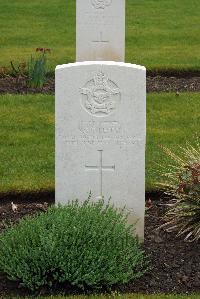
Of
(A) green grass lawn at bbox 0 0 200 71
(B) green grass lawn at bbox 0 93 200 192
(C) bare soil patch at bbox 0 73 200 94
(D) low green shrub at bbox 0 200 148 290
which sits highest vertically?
(A) green grass lawn at bbox 0 0 200 71

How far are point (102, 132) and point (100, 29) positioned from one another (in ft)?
21.0

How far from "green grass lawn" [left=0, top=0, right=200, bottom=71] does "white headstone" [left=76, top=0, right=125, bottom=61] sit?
62 centimetres

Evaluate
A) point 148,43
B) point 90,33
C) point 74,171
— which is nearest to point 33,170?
point 74,171

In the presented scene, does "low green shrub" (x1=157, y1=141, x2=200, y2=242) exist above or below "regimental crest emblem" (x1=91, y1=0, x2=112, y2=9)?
below

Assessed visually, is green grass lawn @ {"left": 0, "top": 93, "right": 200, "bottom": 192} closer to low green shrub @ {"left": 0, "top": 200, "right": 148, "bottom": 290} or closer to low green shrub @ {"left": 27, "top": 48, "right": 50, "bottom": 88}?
low green shrub @ {"left": 27, "top": 48, "right": 50, "bottom": 88}

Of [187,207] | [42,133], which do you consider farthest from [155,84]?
[187,207]

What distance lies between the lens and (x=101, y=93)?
592 centimetres

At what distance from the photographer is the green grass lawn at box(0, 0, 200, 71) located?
13.3 m

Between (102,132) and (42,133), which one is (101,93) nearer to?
(102,132)

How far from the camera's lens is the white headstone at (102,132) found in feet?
19.3

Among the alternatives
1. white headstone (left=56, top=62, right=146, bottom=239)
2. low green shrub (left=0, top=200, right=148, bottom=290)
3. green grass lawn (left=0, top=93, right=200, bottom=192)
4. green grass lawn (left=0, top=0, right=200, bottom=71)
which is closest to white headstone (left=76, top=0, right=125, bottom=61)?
green grass lawn (left=0, top=0, right=200, bottom=71)

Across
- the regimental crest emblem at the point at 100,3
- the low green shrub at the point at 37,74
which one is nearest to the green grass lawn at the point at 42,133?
the low green shrub at the point at 37,74

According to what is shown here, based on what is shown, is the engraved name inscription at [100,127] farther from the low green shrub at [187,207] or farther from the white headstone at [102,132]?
the low green shrub at [187,207]

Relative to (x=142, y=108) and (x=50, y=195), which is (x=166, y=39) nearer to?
(x=50, y=195)
